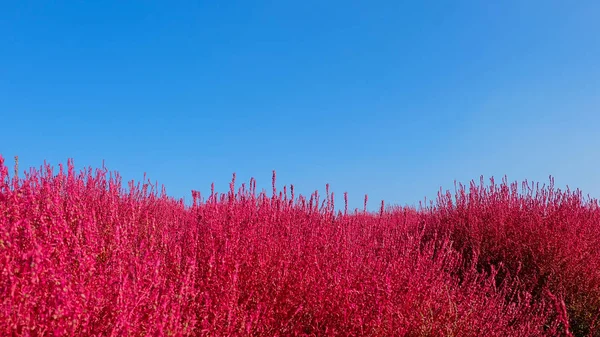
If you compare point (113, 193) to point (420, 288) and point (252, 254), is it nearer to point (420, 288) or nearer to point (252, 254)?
point (252, 254)

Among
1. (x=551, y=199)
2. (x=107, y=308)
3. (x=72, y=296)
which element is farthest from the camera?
(x=551, y=199)

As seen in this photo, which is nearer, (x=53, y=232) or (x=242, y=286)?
(x=53, y=232)

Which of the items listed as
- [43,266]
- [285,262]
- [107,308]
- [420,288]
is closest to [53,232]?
[43,266]

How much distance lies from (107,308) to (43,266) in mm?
333

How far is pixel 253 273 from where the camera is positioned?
277 centimetres

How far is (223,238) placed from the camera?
9.86 feet

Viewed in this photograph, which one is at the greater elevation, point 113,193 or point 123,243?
point 113,193

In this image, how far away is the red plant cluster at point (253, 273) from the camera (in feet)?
5.76

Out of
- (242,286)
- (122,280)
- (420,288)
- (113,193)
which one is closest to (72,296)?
(122,280)

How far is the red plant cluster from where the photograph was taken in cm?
176

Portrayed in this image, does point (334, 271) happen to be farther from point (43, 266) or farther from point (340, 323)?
point (43, 266)

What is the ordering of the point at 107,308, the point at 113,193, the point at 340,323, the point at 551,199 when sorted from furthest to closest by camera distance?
1. the point at 551,199
2. the point at 113,193
3. the point at 340,323
4. the point at 107,308

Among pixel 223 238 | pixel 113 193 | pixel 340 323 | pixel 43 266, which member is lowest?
pixel 340 323

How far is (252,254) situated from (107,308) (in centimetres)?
112
